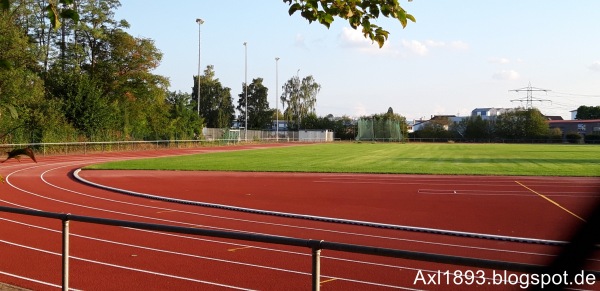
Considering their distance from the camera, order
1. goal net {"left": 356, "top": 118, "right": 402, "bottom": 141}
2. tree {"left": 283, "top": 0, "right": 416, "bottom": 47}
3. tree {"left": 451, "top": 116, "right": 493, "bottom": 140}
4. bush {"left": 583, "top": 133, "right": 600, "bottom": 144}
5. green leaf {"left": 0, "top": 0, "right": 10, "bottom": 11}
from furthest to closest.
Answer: goal net {"left": 356, "top": 118, "right": 402, "bottom": 141}, tree {"left": 451, "top": 116, "right": 493, "bottom": 140}, bush {"left": 583, "top": 133, "right": 600, "bottom": 144}, tree {"left": 283, "top": 0, "right": 416, "bottom": 47}, green leaf {"left": 0, "top": 0, "right": 10, "bottom": 11}

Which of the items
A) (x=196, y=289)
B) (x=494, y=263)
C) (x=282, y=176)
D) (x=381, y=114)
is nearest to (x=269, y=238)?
(x=494, y=263)

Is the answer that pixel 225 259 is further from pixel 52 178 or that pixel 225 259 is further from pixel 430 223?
pixel 52 178

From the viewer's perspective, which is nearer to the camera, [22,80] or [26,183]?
[26,183]

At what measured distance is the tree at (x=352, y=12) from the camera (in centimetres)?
441

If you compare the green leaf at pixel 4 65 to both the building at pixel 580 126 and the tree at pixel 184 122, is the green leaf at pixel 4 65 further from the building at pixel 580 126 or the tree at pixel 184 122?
the building at pixel 580 126

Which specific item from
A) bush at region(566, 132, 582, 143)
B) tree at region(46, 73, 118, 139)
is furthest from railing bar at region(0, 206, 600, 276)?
bush at region(566, 132, 582, 143)

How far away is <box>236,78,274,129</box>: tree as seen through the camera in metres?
105

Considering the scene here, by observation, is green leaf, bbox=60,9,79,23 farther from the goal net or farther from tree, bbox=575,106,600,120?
tree, bbox=575,106,600,120

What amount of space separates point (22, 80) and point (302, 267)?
36.8 metres

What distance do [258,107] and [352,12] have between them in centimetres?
10342

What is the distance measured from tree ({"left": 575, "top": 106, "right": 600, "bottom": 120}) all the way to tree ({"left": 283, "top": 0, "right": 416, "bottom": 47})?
14761 centimetres

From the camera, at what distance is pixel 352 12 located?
447cm

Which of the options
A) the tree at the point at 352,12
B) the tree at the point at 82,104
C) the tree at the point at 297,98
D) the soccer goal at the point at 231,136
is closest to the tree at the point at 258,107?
the tree at the point at 297,98

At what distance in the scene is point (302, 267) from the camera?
745cm
